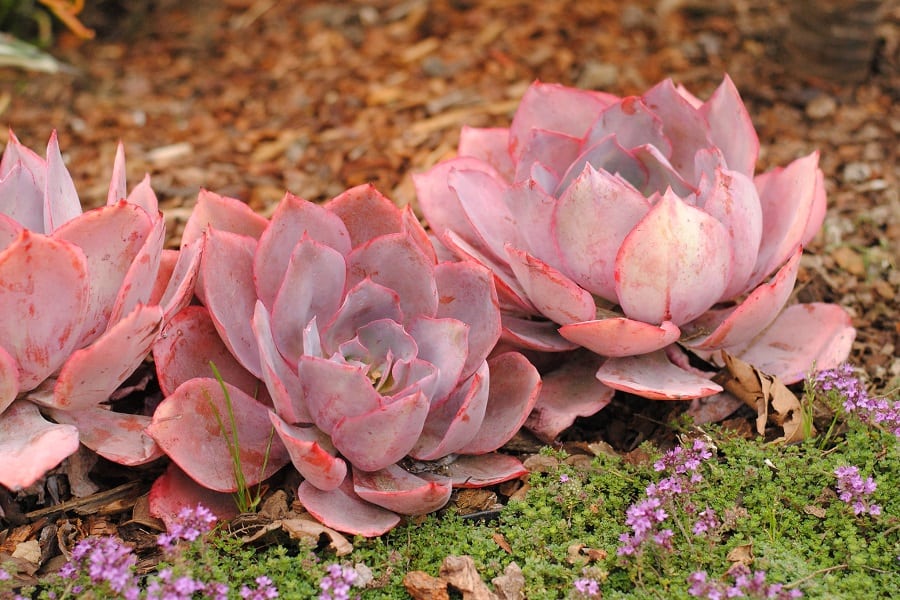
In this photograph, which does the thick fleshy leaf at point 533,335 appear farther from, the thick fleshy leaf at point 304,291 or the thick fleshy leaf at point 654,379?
the thick fleshy leaf at point 304,291

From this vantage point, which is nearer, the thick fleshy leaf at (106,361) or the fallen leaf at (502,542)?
the thick fleshy leaf at (106,361)

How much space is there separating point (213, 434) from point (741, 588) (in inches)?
32.7

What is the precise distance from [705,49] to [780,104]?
0.34 m

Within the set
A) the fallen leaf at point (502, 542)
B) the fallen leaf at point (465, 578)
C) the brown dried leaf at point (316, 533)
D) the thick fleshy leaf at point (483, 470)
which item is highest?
the brown dried leaf at point (316, 533)

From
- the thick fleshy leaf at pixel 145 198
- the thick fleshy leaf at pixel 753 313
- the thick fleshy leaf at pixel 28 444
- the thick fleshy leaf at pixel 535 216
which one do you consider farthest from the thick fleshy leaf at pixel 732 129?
the thick fleshy leaf at pixel 28 444

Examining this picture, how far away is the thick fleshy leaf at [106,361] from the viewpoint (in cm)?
150

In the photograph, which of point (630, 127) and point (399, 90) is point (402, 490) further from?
point (399, 90)

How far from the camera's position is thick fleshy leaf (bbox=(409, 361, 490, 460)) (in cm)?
160

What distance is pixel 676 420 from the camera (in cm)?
190

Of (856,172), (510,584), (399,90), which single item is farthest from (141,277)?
(856,172)

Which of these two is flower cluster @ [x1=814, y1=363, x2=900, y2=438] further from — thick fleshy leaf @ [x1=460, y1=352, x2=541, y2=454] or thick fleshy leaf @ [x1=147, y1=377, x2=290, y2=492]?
thick fleshy leaf @ [x1=147, y1=377, x2=290, y2=492]

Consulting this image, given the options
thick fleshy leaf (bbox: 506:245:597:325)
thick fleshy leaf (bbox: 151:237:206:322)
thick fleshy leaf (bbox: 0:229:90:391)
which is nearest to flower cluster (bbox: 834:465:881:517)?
thick fleshy leaf (bbox: 506:245:597:325)

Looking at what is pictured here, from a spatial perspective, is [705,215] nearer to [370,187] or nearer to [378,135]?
[370,187]

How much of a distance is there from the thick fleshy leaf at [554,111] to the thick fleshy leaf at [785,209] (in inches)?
14.2
